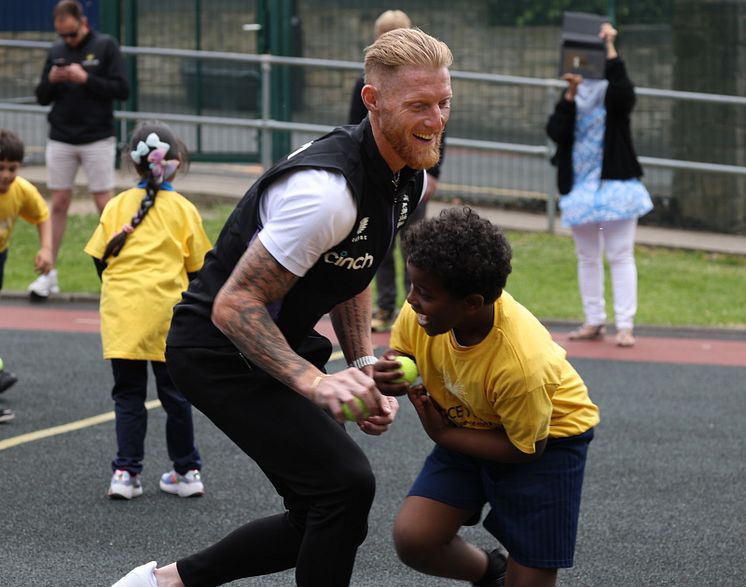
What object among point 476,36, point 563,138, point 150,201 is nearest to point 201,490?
point 150,201

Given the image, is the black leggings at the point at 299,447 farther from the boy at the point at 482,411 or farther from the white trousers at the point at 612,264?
the white trousers at the point at 612,264

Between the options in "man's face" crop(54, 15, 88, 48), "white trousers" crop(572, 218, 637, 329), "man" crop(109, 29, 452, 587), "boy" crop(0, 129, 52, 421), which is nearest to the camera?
"man" crop(109, 29, 452, 587)

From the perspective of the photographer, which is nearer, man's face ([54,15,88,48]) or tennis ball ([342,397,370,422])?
tennis ball ([342,397,370,422])

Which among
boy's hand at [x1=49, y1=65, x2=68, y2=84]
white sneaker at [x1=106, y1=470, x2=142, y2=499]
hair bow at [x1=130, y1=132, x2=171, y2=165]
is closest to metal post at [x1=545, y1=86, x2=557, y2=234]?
boy's hand at [x1=49, y1=65, x2=68, y2=84]

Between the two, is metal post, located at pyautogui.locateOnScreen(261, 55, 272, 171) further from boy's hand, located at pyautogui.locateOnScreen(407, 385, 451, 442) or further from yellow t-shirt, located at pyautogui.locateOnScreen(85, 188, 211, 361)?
boy's hand, located at pyautogui.locateOnScreen(407, 385, 451, 442)

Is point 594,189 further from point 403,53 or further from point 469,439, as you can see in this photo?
point 403,53

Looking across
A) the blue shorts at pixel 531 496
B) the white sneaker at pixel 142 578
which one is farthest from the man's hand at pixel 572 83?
the white sneaker at pixel 142 578

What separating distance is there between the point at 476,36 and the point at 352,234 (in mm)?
11653

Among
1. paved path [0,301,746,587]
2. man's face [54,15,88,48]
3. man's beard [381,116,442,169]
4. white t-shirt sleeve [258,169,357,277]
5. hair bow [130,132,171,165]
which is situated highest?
man's face [54,15,88,48]

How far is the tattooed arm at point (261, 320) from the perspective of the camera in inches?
134

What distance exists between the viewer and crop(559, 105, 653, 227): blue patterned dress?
8930mm

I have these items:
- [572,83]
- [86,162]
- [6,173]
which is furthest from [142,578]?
[86,162]

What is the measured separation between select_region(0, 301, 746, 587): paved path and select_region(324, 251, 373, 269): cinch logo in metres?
1.64

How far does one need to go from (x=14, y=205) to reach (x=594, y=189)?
389 cm
